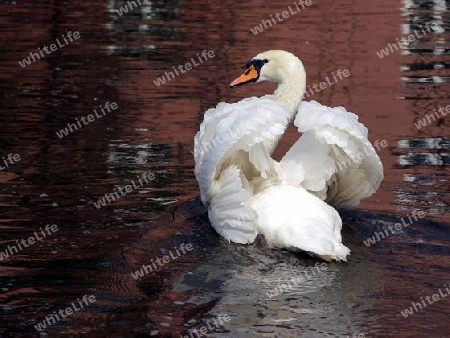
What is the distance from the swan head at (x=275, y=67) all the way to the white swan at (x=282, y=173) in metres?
0.78

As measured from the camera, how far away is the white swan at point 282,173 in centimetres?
700

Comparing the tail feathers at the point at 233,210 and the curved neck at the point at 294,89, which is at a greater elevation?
the curved neck at the point at 294,89

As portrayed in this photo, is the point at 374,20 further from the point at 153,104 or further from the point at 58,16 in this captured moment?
the point at 153,104

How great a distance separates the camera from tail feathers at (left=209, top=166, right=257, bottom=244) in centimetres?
716

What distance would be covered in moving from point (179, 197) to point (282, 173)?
138 cm

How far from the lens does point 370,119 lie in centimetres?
1170

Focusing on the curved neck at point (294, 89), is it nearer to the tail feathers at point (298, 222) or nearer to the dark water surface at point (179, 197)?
the dark water surface at point (179, 197)

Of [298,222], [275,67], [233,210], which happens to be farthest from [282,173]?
[275,67]

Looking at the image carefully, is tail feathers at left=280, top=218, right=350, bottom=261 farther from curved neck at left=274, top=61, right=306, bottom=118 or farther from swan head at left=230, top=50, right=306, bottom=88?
swan head at left=230, top=50, right=306, bottom=88

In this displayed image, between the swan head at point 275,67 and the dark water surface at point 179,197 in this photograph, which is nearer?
the dark water surface at point 179,197

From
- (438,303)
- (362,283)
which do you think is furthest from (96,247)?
(438,303)

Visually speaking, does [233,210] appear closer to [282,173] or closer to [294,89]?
[282,173]

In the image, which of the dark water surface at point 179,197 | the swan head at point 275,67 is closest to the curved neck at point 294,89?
the swan head at point 275,67

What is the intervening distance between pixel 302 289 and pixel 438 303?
78 cm
